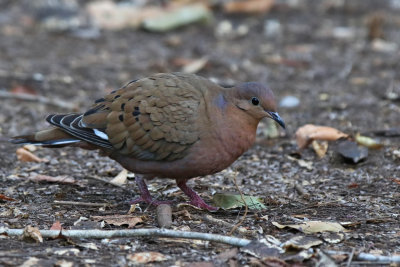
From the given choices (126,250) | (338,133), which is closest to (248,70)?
(338,133)

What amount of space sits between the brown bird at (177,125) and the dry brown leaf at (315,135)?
1458 millimetres

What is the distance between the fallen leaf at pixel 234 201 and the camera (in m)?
4.59

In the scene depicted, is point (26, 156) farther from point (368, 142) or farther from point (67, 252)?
point (368, 142)

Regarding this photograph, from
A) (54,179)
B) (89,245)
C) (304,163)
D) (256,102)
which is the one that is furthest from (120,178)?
(89,245)

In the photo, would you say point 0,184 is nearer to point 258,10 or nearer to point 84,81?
point 84,81

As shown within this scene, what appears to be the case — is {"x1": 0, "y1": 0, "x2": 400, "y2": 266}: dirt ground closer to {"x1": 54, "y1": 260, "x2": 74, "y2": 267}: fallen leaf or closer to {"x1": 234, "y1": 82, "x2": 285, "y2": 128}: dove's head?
{"x1": 54, "y1": 260, "x2": 74, "y2": 267}: fallen leaf

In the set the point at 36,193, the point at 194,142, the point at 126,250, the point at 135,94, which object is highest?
the point at 135,94

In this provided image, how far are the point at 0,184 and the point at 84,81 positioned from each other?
319cm

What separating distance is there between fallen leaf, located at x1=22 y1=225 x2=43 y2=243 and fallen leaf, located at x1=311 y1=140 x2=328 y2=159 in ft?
9.28

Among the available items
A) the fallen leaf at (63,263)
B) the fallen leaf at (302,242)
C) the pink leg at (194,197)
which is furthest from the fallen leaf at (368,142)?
the fallen leaf at (63,263)

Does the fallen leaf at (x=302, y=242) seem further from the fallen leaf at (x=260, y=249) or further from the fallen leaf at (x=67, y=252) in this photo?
the fallen leaf at (x=67, y=252)

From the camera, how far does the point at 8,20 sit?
1010 centimetres

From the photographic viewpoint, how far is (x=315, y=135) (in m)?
6.08

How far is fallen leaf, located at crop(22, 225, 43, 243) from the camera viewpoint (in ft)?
12.5
